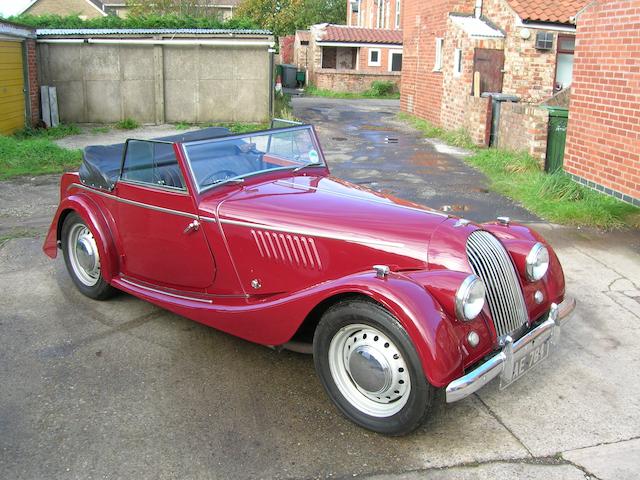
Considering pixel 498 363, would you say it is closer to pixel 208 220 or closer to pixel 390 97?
pixel 208 220

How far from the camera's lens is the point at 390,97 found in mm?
33750

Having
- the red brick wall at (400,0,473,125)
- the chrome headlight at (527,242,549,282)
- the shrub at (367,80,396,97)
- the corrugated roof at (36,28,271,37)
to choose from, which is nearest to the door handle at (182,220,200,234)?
the chrome headlight at (527,242,549,282)

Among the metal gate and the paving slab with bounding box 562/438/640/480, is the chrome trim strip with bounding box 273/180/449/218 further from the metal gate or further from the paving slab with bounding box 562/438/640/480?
the metal gate

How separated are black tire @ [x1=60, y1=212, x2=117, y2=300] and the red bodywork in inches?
11.2

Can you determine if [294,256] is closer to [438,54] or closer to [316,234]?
[316,234]

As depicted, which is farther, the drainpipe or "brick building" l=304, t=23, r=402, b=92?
"brick building" l=304, t=23, r=402, b=92

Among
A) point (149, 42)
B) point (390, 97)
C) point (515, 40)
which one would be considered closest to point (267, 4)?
point (390, 97)

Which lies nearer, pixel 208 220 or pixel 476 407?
pixel 476 407

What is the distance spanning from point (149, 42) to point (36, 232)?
36.4 feet

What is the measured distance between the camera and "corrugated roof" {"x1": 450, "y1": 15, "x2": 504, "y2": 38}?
15602 mm

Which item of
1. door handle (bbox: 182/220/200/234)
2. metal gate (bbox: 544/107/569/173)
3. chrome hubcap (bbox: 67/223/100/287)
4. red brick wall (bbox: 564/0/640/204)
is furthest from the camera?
metal gate (bbox: 544/107/569/173)

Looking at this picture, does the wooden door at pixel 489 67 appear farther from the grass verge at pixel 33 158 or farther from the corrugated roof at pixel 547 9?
the grass verge at pixel 33 158

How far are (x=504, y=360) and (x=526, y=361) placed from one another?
267mm

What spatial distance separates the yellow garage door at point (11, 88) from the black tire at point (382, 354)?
13.1m
